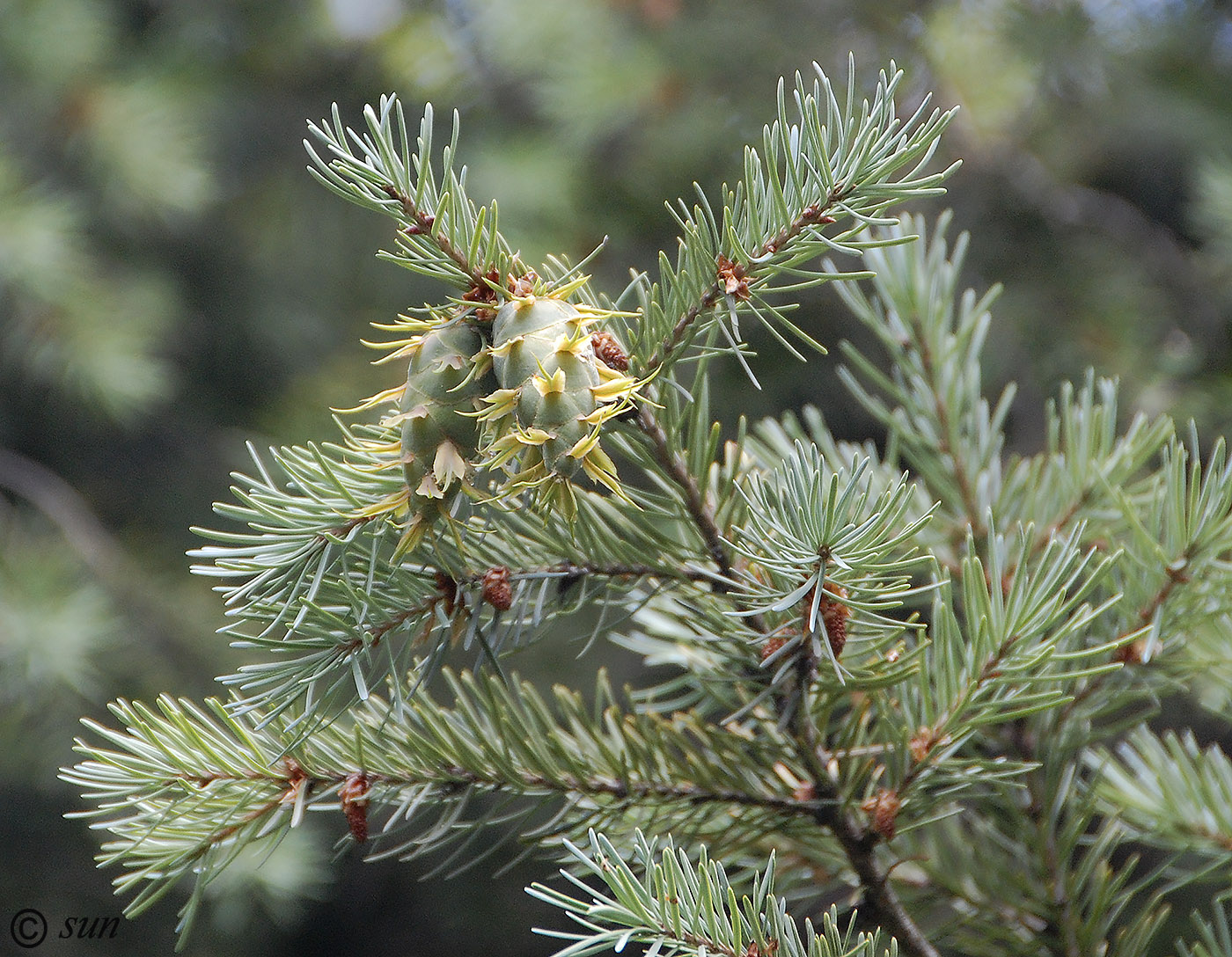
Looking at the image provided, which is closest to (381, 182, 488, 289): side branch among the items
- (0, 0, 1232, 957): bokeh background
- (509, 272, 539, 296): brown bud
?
(509, 272, 539, 296): brown bud

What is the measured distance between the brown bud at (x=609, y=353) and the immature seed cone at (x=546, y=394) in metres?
0.02

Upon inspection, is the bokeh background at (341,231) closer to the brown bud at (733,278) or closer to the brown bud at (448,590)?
the brown bud at (448,590)

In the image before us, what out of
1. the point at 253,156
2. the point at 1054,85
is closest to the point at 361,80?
the point at 253,156

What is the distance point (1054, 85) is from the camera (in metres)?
1.25

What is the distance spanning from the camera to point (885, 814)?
35cm

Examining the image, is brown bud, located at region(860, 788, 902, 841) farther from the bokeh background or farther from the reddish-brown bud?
the bokeh background

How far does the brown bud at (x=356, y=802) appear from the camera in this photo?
13.1 inches

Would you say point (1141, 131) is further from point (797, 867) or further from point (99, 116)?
point (99, 116)

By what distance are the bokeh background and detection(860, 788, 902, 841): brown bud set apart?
2.28 feet

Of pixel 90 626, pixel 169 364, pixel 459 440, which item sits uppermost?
pixel 169 364

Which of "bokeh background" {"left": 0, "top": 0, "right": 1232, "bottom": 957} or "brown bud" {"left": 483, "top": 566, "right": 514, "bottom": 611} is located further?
"bokeh background" {"left": 0, "top": 0, "right": 1232, "bottom": 957}

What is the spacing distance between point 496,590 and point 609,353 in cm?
9

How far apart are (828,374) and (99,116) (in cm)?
103

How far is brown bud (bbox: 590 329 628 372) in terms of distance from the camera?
313 mm
